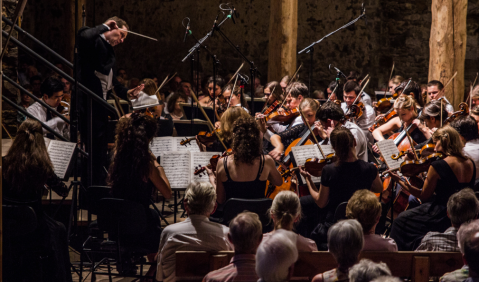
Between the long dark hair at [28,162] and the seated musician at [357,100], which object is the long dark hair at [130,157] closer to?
the long dark hair at [28,162]

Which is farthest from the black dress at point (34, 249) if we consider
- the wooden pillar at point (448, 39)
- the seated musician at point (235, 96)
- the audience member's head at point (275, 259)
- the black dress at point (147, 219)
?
the wooden pillar at point (448, 39)

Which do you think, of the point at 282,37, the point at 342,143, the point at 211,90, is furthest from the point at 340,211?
the point at 282,37

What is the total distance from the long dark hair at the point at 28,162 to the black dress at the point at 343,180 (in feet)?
5.88

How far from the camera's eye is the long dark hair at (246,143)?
383 cm

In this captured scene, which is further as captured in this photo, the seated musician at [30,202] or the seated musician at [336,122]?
the seated musician at [336,122]

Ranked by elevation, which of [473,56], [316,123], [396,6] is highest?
[396,6]

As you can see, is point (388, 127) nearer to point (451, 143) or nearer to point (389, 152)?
point (389, 152)

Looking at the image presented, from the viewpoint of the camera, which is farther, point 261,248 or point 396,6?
point 396,6

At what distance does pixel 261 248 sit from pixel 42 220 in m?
1.91

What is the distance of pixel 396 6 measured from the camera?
10875 mm

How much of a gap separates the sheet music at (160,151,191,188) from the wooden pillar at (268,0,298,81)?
371cm

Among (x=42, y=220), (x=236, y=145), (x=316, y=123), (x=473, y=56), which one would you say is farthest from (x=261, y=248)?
(x=473, y=56)

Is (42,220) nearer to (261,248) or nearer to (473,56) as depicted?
(261,248)

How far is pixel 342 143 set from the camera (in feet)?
12.3
